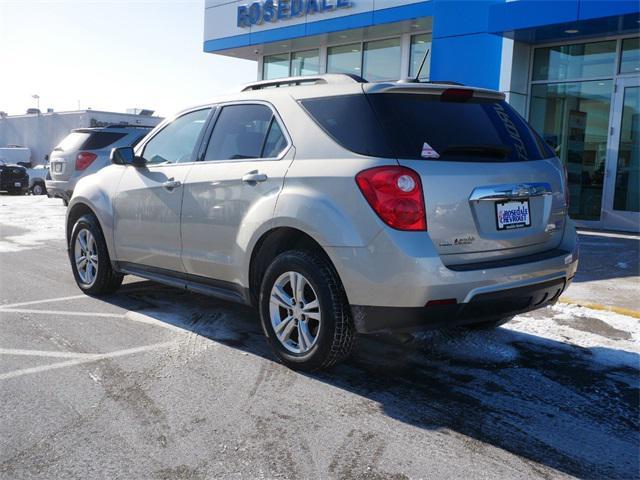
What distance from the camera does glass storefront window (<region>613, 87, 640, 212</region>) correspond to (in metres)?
11.8

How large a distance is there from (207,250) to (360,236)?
152 centimetres

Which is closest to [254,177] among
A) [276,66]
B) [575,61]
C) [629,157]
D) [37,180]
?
[629,157]

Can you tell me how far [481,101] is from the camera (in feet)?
13.9

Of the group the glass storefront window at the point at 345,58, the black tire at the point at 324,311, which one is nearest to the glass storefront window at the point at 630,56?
the glass storefront window at the point at 345,58

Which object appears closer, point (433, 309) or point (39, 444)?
point (39, 444)

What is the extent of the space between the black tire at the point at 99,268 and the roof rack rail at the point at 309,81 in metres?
2.09

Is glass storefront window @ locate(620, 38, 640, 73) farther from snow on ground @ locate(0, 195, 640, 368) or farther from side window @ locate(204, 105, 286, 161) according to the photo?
side window @ locate(204, 105, 286, 161)

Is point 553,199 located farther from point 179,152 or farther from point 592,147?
point 592,147

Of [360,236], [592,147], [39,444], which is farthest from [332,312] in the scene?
[592,147]

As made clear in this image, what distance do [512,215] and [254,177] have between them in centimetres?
166

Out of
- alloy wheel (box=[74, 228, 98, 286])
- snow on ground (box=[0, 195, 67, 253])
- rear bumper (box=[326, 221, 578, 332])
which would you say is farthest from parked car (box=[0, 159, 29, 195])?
rear bumper (box=[326, 221, 578, 332])

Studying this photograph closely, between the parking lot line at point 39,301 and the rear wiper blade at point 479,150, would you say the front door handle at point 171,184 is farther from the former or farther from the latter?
the rear wiper blade at point 479,150

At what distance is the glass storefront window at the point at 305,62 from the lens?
58.8ft

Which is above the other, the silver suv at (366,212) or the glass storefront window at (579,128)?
the glass storefront window at (579,128)
